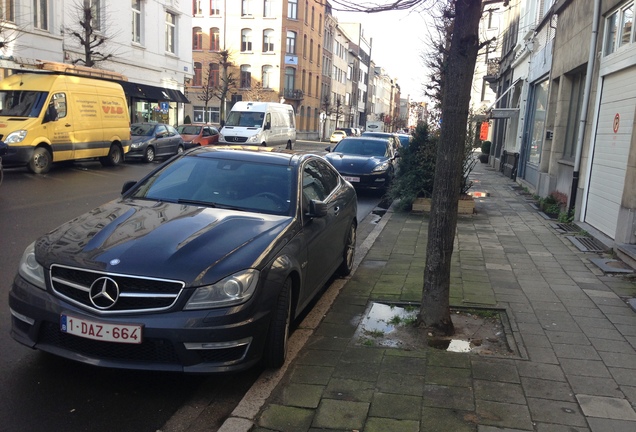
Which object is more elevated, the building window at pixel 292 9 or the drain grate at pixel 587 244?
the building window at pixel 292 9

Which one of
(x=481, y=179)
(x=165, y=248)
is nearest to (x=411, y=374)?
(x=165, y=248)

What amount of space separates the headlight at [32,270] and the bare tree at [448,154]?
307 cm

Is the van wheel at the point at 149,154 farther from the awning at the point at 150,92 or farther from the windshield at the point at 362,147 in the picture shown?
the windshield at the point at 362,147

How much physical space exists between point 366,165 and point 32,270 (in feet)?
37.2

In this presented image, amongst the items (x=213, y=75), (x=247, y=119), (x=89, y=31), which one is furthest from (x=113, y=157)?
(x=213, y=75)

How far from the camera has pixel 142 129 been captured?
2275cm

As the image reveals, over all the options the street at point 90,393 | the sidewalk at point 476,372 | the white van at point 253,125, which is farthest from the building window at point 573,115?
the white van at point 253,125

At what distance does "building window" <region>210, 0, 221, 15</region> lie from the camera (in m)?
59.0

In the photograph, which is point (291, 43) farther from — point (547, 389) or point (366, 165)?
point (547, 389)

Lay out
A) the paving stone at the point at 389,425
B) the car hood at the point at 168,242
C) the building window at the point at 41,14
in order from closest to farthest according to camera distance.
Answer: the paving stone at the point at 389,425
the car hood at the point at 168,242
the building window at the point at 41,14

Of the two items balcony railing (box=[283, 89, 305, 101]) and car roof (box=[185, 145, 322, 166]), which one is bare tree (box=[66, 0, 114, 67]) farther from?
balcony railing (box=[283, 89, 305, 101])

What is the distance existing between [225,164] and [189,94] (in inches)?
2248

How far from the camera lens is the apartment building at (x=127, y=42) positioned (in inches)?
864

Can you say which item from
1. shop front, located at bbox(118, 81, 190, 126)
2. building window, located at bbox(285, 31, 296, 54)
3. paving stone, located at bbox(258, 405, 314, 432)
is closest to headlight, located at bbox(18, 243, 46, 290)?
paving stone, located at bbox(258, 405, 314, 432)
